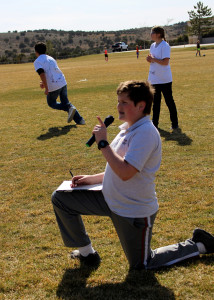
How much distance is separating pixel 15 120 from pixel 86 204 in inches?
329

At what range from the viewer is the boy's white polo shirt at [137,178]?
2.78m

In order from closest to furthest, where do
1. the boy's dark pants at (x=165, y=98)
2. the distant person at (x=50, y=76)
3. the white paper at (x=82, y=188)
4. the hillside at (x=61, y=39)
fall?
the white paper at (x=82, y=188) < the boy's dark pants at (x=165, y=98) < the distant person at (x=50, y=76) < the hillside at (x=61, y=39)

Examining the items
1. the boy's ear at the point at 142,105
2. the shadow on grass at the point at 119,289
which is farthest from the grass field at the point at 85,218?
the boy's ear at the point at 142,105

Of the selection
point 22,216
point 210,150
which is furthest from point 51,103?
point 22,216

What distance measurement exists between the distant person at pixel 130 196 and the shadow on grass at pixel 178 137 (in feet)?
13.5

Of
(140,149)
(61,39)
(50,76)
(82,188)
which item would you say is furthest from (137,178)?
(61,39)

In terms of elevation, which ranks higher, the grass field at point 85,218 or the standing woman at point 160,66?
the standing woman at point 160,66

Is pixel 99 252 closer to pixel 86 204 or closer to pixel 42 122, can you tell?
pixel 86 204

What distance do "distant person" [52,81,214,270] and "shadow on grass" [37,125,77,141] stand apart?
5333 millimetres

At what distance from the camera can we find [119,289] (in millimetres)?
2957

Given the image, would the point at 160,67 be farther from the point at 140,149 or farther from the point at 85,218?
the point at 140,149

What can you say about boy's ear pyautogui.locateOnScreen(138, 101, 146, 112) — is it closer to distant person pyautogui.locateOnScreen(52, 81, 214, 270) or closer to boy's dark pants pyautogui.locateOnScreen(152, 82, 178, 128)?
distant person pyautogui.locateOnScreen(52, 81, 214, 270)

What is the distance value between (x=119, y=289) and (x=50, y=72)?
694cm

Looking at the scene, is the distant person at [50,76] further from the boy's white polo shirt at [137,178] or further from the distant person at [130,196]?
the boy's white polo shirt at [137,178]
